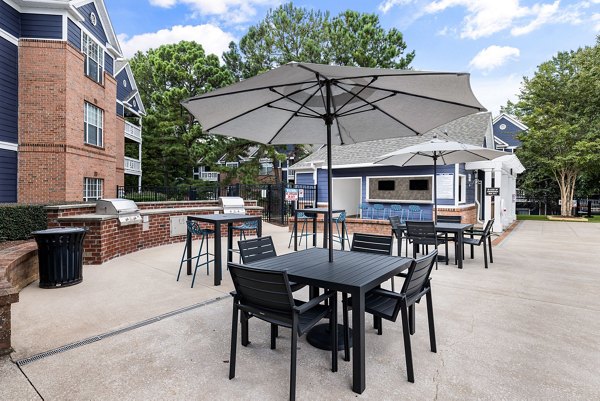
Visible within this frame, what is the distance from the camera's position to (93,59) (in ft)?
42.9

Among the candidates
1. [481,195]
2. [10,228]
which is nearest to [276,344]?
[10,228]

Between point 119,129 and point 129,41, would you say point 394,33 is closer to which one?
Answer: point 119,129

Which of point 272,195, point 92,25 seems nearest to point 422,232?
point 272,195

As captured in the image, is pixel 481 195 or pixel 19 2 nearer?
pixel 19 2

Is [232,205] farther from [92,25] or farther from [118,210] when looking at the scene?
[92,25]

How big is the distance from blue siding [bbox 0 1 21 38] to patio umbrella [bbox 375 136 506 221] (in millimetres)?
11933

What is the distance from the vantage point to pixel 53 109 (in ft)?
35.0

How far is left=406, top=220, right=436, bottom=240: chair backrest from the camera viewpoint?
6.21 metres

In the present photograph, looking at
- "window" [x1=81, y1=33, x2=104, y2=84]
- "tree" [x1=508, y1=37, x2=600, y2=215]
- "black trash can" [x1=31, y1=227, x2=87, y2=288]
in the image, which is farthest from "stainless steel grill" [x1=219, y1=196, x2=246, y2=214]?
"tree" [x1=508, y1=37, x2=600, y2=215]

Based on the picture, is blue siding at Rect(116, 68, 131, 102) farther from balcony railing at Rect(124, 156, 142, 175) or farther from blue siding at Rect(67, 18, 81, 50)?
blue siding at Rect(67, 18, 81, 50)

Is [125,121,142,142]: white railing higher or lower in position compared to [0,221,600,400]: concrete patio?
higher

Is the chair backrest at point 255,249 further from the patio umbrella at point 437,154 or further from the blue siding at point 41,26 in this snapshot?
the blue siding at point 41,26

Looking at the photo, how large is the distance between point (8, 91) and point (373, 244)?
12256mm

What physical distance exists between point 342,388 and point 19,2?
14345mm
